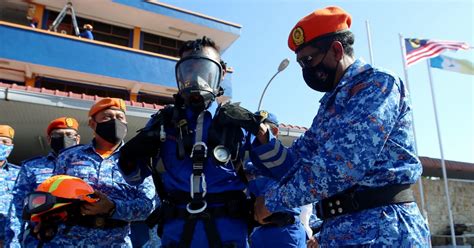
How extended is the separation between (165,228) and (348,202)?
954mm

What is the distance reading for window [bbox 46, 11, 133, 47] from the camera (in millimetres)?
14922

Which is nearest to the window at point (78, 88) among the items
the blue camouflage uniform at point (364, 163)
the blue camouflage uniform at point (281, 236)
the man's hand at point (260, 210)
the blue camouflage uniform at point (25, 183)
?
the blue camouflage uniform at point (25, 183)

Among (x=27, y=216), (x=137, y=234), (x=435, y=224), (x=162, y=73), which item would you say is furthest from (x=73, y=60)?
(x=435, y=224)

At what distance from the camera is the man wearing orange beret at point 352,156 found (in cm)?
173

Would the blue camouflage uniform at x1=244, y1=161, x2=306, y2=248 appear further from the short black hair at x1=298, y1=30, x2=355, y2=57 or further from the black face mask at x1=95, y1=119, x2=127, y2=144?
the short black hair at x1=298, y1=30, x2=355, y2=57

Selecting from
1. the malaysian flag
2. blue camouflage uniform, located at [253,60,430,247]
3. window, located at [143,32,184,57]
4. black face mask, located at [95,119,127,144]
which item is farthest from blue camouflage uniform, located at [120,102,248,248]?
window, located at [143,32,184,57]

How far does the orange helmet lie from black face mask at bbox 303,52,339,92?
164cm

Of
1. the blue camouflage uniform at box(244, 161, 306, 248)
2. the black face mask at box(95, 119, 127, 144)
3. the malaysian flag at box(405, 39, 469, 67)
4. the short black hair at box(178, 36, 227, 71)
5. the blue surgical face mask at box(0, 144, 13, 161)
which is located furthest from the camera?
the malaysian flag at box(405, 39, 469, 67)

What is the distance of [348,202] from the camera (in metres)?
1.88

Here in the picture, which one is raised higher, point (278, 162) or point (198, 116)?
point (198, 116)

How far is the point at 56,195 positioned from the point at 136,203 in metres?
0.55

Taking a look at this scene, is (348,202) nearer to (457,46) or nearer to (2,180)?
(2,180)

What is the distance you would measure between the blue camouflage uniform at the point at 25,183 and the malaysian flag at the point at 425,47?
12.1m

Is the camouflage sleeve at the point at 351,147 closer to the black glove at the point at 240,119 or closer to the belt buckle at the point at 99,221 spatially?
the black glove at the point at 240,119
